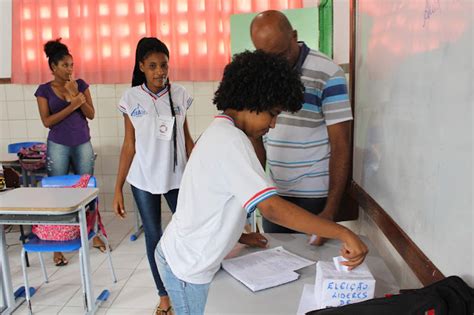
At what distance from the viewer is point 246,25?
11.2ft

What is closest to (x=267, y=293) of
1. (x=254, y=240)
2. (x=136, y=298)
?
(x=254, y=240)

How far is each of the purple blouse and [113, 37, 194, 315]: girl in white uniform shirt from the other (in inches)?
54.1

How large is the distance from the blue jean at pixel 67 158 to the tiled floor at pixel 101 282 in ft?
2.26

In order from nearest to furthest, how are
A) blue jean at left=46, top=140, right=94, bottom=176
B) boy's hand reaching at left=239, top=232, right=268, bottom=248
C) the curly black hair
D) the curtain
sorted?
the curly black hair, boy's hand reaching at left=239, top=232, right=268, bottom=248, blue jean at left=46, top=140, right=94, bottom=176, the curtain

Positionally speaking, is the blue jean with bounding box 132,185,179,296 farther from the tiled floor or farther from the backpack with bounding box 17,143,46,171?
the backpack with bounding box 17,143,46,171

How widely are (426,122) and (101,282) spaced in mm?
2601

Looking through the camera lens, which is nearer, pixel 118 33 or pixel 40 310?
pixel 40 310

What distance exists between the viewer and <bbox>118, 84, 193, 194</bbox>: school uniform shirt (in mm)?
2252

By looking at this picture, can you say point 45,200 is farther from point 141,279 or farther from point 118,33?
point 118,33

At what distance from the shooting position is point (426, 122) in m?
1.01

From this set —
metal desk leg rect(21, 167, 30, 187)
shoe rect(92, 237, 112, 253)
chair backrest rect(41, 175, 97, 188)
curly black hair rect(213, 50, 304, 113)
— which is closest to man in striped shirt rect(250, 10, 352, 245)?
curly black hair rect(213, 50, 304, 113)

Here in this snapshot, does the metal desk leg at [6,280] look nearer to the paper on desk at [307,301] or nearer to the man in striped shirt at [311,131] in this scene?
the man in striped shirt at [311,131]

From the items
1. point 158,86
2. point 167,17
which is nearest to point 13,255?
point 158,86

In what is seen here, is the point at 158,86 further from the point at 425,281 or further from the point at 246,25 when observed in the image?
the point at 425,281
